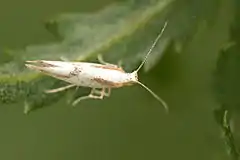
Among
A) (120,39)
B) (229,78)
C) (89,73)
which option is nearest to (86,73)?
(89,73)

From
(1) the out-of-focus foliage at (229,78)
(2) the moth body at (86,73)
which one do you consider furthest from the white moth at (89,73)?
(1) the out-of-focus foliage at (229,78)

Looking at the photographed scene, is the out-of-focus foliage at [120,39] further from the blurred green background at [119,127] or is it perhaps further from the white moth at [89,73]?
the blurred green background at [119,127]

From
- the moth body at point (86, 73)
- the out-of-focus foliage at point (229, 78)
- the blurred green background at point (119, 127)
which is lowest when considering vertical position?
the out-of-focus foliage at point (229, 78)

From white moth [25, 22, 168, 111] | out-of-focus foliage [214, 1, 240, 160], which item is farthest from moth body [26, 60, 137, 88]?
out-of-focus foliage [214, 1, 240, 160]

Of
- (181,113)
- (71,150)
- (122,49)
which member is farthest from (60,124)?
(122,49)

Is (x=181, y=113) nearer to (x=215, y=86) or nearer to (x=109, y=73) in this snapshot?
(x=109, y=73)

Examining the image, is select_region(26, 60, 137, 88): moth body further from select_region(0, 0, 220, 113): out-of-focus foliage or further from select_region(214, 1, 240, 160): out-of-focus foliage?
select_region(214, 1, 240, 160): out-of-focus foliage
